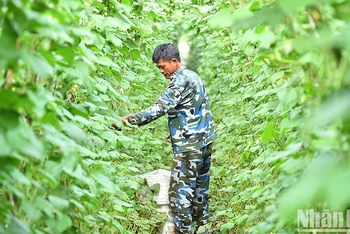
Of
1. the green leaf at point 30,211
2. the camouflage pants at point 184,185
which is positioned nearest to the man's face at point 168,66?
the camouflage pants at point 184,185

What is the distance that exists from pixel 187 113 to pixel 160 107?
11.3 inches

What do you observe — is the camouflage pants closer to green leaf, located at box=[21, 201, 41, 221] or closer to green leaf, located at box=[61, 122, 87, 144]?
green leaf, located at box=[61, 122, 87, 144]

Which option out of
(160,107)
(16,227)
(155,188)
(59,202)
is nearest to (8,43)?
(16,227)

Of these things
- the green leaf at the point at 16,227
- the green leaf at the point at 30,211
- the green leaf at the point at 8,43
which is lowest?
the green leaf at the point at 16,227

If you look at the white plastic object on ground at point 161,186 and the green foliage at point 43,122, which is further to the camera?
the white plastic object on ground at point 161,186

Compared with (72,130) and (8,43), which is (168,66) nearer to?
(72,130)

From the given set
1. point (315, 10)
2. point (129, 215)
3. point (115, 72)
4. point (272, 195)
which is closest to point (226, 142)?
point (129, 215)

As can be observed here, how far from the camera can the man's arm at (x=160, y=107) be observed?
4.53 m

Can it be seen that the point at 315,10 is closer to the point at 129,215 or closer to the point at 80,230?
the point at 80,230

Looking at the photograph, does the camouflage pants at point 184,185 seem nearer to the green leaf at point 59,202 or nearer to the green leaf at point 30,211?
the green leaf at point 59,202

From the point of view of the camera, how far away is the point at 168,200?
17.5 feet

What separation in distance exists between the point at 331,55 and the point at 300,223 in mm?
926

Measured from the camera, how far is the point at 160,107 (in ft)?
15.0

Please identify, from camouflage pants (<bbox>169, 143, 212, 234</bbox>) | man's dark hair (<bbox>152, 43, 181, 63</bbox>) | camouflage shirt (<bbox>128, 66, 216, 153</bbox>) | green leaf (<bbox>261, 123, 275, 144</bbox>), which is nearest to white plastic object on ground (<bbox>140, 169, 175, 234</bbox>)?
camouflage pants (<bbox>169, 143, 212, 234</bbox>)
